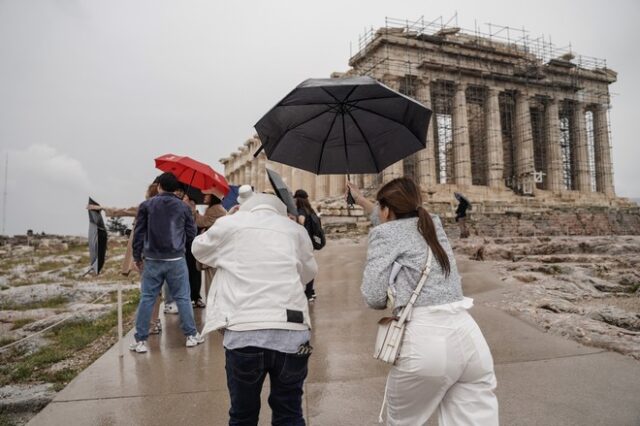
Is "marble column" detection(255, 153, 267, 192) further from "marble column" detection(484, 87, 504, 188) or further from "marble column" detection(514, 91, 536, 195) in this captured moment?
"marble column" detection(514, 91, 536, 195)

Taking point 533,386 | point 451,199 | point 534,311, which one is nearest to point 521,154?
point 451,199

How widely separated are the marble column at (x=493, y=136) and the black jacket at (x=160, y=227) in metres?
33.1

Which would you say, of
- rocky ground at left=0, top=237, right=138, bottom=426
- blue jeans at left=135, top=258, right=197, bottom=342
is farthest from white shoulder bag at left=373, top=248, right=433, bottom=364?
rocky ground at left=0, top=237, right=138, bottom=426

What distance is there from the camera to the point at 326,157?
3854 mm

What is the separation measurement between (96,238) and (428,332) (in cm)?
419

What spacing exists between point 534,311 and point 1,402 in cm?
655

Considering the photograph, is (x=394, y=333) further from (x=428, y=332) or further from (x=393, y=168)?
(x=393, y=168)

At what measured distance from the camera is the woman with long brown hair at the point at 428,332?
6.84 feet

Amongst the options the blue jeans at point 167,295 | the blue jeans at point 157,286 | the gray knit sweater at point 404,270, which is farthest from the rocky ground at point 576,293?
the blue jeans at point 167,295

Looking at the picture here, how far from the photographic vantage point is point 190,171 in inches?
234

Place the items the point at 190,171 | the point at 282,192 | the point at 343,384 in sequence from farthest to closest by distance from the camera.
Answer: the point at 190,171 < the point at 343,384 < the point at 282,192

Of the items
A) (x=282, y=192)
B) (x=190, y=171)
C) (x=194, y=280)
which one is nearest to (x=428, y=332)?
(x=282, y=192)

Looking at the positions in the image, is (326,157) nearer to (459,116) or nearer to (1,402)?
(1,402)

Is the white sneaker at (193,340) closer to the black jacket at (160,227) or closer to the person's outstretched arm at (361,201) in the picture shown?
the black jacket at (160,227)
